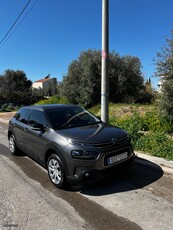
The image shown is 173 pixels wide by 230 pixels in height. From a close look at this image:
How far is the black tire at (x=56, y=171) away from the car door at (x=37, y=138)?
1.26 feet

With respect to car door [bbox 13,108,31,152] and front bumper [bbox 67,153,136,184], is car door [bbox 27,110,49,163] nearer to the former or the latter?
car door [bbox 13,108,31,152]

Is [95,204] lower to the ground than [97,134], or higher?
lower

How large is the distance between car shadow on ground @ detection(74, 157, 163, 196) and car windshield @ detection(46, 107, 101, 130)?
1.38 metres

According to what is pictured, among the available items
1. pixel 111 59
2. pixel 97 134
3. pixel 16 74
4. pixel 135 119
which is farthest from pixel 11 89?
pixel 97 134

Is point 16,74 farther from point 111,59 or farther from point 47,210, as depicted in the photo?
point 47,210

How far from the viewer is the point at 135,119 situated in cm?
853

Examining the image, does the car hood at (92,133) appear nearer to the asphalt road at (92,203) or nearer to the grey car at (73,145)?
the grey car at (73,145)

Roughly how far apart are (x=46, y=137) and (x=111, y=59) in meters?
13.3

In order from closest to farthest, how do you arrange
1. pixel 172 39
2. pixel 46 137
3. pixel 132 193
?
pixel 132 193 → pixel 46 137 → pixel 172 39

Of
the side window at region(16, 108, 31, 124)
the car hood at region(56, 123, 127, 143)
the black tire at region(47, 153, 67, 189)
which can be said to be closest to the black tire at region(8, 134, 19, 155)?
the side window at region(16, 108, 31, 124)

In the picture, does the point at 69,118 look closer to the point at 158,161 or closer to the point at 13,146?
the point at 158,161

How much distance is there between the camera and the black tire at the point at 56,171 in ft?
14.0

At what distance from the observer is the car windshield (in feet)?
16.5

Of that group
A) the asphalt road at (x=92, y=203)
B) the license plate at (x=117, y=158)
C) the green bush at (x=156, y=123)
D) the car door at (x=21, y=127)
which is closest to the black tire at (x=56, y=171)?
the asphalt road at (x=92, y=203)
